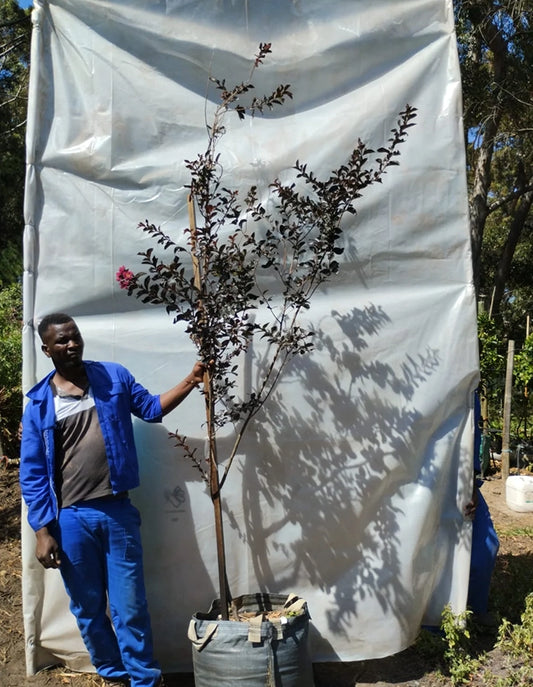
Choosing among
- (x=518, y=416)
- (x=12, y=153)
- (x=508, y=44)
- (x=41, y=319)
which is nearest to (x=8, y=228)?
(x=12, y=153)

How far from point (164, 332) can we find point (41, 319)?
615mm

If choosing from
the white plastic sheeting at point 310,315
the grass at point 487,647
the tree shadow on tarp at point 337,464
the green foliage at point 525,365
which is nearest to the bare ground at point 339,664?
the grass at point 487,647

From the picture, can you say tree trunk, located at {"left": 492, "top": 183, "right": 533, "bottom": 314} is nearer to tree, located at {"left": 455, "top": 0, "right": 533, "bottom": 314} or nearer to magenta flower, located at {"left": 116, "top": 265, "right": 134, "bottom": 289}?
tree, located at {"left": 455, "top": 0, "right": 533, "bottom": 314}

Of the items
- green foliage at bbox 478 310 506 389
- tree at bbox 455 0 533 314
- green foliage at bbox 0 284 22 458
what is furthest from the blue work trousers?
tree at bbox 455 0 533 314

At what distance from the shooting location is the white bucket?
6.65m

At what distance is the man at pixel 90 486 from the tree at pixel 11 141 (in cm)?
1096

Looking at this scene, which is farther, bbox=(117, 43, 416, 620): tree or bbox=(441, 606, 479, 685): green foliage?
bbox=(441, 606, 479, 685): green foliage

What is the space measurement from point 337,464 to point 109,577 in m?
1.22

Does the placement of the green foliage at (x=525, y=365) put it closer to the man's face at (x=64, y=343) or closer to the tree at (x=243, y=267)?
the tree at (x=243, y=267)

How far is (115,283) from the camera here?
3549 mm

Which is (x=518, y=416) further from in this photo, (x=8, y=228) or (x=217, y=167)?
(x=8, y=228)

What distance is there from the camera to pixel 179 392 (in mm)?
3256

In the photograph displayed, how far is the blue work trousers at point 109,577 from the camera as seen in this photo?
3.16 m

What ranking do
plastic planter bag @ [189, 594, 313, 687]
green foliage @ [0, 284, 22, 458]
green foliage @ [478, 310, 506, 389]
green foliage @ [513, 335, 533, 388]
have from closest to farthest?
plastic planter bag @ [189, 594, 313, 687]
green foliage @ [0, 284, 22, 458]
green foliage @ [513, 335, 533, 388]
green foliage @ [478, 310, 506, 389]
